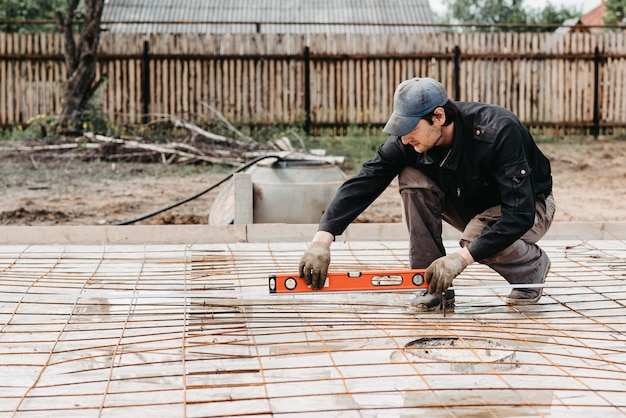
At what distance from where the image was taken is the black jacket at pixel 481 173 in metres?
3.02

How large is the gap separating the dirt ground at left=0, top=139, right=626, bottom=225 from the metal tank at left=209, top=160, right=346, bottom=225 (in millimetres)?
1175

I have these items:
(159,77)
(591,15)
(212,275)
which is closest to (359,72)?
(159,77)

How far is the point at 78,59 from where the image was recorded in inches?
405

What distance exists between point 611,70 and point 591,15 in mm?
24548

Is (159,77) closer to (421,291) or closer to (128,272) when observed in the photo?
(128,272)

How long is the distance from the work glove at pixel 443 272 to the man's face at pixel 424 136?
43 cm

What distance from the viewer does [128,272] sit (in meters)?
4.06

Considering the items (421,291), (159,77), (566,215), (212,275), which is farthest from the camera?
(159,77)

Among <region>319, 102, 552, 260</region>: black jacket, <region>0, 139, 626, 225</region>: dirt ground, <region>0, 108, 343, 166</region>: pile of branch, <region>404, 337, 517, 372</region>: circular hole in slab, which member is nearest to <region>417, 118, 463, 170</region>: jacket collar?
<region>319, 102, 552, 260</region>: black jacket

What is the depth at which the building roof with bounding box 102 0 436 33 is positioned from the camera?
56.0ft

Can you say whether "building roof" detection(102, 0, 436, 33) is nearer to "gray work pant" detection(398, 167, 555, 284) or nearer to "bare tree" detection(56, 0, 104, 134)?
"bare tree" detection(56, 0, 104, 134)

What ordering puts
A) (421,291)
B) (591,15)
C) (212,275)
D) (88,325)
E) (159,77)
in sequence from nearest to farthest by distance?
1. (88,325)
2. (421,291)
3. (212,275)
4. (159,77)
5. (591,15)

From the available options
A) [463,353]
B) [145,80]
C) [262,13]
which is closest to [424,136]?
[463,353]

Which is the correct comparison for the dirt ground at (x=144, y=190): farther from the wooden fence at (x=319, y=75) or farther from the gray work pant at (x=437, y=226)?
the gray work pant at (x=437, y=226)
